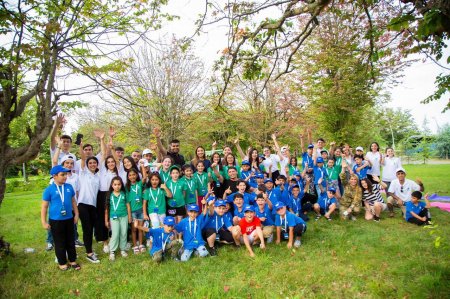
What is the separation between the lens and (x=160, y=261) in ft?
16.2

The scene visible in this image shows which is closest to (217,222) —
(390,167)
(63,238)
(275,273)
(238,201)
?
(238,201)

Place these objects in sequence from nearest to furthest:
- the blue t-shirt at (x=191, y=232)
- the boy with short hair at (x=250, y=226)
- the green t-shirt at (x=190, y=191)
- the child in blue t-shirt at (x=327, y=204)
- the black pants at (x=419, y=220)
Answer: the blue t-shirt at (x=191, y=232), the boy with short hair at (x=250, y=226), the green t-shirt at (x=190, y=191), the black pants at (x=419, y=220), the child in blue t-shirt at (x=327, y=204)

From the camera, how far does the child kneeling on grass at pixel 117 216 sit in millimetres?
5254

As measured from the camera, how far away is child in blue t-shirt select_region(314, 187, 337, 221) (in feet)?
23.5

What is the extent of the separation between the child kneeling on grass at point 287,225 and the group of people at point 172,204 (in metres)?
0.02

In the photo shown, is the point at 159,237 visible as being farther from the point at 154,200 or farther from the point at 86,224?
the point at 86,224

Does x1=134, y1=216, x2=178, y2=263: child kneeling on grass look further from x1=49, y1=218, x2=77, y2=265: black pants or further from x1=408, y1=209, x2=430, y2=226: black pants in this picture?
x1=408, y1=209, x2=430, y2=226: black pants

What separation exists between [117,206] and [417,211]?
21.8 feet

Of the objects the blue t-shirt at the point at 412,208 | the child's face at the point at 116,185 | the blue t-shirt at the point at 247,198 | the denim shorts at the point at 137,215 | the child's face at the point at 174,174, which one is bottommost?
the blue t-shirt at the point at 412,208

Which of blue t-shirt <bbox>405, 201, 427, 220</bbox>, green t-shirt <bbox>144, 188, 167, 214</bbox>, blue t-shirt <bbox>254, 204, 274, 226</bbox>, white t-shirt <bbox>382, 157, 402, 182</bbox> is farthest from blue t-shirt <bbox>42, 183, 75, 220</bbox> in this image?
white t-shirt <bbox>382, 157, 402, 182</bbox>

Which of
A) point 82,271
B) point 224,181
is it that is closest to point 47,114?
point 82,271

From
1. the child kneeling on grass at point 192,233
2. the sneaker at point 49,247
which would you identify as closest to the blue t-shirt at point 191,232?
the child kneeling on grass at point 192,233

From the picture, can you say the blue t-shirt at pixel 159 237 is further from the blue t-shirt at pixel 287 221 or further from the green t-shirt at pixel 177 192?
the blue t-shirt at pixel 287 221

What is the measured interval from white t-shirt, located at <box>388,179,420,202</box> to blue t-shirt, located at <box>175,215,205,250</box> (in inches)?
205
